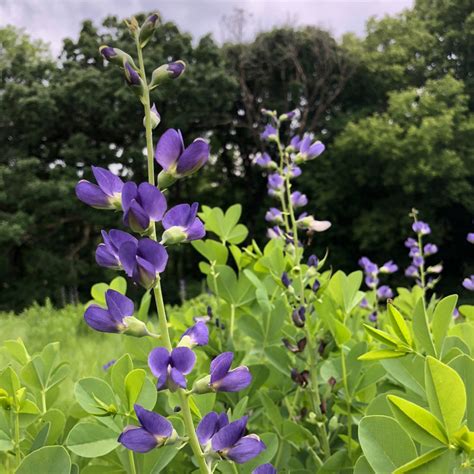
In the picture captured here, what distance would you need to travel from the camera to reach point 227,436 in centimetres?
49

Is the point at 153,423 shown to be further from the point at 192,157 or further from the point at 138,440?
the point at 192,157

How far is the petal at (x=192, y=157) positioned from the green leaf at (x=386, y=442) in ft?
1.00

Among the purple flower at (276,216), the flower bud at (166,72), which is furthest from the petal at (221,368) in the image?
the purple flower at (276,216)

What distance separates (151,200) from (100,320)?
134 millimetres

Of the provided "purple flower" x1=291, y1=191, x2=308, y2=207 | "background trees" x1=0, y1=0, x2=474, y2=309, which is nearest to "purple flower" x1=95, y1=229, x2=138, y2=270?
"purple flower" x1=291, y1=191, x2=308, y2=207

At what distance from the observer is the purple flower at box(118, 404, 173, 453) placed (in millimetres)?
478

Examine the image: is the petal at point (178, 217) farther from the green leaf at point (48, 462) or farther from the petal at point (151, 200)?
the green leaf at point (48, 462)

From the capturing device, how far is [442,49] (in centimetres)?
1402

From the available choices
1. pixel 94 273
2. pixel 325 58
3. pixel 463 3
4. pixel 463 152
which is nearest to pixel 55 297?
pixel 94 273

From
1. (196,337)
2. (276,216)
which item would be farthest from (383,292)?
(196,337)

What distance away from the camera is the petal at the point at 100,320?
541 mm

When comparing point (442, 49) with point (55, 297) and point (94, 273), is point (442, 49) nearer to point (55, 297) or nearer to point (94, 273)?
point (94, 273)

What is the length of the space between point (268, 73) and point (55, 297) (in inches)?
308

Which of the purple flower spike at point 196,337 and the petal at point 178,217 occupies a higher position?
the petal at point 178,217
